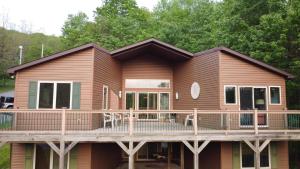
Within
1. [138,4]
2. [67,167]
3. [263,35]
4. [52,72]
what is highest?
[138,4]

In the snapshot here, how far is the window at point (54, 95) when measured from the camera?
11.6 metres

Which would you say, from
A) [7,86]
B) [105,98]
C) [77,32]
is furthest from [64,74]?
[7,86]

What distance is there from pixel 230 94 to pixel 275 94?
7.67 feet

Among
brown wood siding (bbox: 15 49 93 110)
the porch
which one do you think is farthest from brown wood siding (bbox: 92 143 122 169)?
brown wood siding (bbox: 15 49 93 110)

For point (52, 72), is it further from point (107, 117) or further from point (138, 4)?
point (138, 4)

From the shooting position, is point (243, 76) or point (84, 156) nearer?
point (84, 156)

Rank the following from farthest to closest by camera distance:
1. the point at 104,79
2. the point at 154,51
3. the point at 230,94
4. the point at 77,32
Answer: the point at 77,32
the point at 154,51
the point at 104,79
the point at 230,94

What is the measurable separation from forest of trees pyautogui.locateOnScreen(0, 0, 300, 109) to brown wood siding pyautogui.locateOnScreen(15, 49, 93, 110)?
9604 mm

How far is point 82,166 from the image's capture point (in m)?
11.5

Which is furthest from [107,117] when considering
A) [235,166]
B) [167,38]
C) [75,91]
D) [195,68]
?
[167,38]

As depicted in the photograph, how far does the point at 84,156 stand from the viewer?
454 inches

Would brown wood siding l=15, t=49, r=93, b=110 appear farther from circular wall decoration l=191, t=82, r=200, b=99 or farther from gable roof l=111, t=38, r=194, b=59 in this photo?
circular wall decoration l=191, t=82, r=200, b=99

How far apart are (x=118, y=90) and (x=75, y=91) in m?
4.46

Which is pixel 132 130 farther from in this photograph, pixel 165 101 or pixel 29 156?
pixel 165 101
